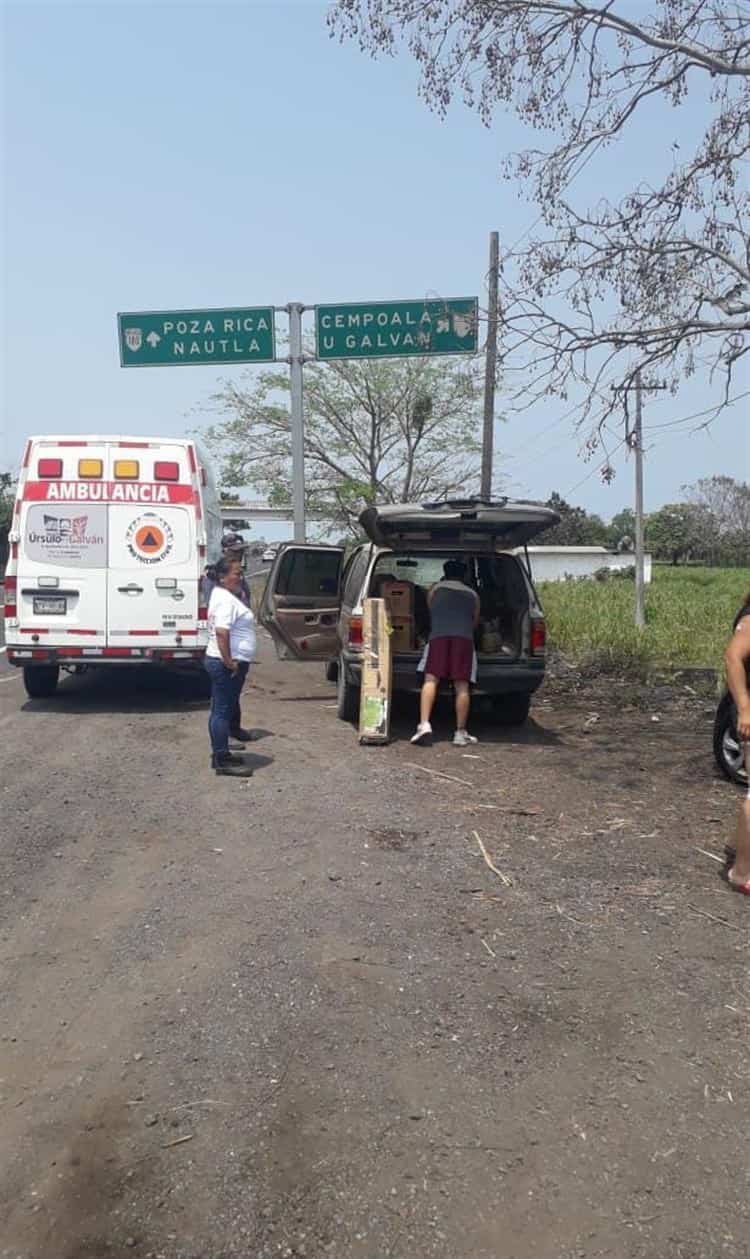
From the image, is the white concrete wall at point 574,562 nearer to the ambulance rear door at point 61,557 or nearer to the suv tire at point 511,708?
the suv tire at point 511,708

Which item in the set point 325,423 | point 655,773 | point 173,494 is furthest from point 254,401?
point 655,773

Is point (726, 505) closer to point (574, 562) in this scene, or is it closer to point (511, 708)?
point (574, 562)

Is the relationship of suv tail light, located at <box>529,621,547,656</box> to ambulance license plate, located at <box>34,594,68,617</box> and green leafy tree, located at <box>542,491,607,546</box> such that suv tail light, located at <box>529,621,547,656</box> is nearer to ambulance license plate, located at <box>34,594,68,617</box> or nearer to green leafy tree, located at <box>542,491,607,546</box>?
ambulance license plate, located at <box>34,594,68,617</box>

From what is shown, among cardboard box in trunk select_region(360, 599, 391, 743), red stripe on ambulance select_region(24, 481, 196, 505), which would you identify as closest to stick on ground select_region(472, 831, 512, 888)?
cardboard box in trunk select_region(360, 599, 391, 743)

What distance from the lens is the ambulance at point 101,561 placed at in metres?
10.7

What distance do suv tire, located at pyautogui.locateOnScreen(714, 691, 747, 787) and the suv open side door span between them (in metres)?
4.99

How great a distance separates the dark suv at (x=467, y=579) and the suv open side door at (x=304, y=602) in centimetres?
22

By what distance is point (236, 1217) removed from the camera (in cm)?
285

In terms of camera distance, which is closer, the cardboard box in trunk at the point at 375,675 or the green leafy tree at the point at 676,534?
the cardboard box in trunk at the point at 375,675

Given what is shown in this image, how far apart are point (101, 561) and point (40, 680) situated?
157cm

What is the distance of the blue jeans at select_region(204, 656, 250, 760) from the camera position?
308 inches

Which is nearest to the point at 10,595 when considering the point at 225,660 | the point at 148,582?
the point at 148,582

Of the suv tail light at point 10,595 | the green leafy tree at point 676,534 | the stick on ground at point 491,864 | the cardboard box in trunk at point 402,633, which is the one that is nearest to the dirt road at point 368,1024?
the stick on ground at point 491,864

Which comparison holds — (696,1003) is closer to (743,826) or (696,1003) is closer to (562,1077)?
(562,1077)
